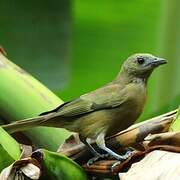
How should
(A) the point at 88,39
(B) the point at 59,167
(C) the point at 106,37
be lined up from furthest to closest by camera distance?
(C) the point at 106,37, (A) the point at 88,39, (B) the point at 59,167

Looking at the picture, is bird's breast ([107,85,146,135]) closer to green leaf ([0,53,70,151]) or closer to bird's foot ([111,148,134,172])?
green leaf ([0,53,70,151])

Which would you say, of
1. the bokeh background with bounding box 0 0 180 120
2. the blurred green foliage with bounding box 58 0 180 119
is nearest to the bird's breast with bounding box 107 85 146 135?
the bokeh background with bounding box 0 0 180 120

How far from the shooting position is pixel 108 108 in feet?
4.09

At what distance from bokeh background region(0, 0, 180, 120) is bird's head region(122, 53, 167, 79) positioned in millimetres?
320

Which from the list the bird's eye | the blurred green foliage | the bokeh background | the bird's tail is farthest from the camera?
the blurred green foliage

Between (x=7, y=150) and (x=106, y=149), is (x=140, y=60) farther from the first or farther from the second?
(x=7, y=150)

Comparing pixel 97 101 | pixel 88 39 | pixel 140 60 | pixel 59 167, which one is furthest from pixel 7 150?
pixel 88 39

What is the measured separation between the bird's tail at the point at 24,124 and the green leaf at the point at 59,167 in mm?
205

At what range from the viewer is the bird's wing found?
1183 mm

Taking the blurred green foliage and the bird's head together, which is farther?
the blurred green foliage

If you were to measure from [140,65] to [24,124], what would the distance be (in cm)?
33

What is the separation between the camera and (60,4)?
1841mm

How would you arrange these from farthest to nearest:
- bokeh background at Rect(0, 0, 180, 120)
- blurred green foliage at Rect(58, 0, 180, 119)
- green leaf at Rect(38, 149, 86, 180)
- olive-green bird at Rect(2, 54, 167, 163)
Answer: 1. blurred green foliage at Rect(58, 0, 180, 119)
2. bokeh background at Rect(0, 0, 180, 120)
3. olive-green bird at Rect(2, 54, 167, 163)
4. green leaf at Rect(38, 149, 86, 180)

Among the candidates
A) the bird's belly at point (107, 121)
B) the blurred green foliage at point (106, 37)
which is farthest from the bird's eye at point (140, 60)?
the blurred green foliage at point (106, 37)
